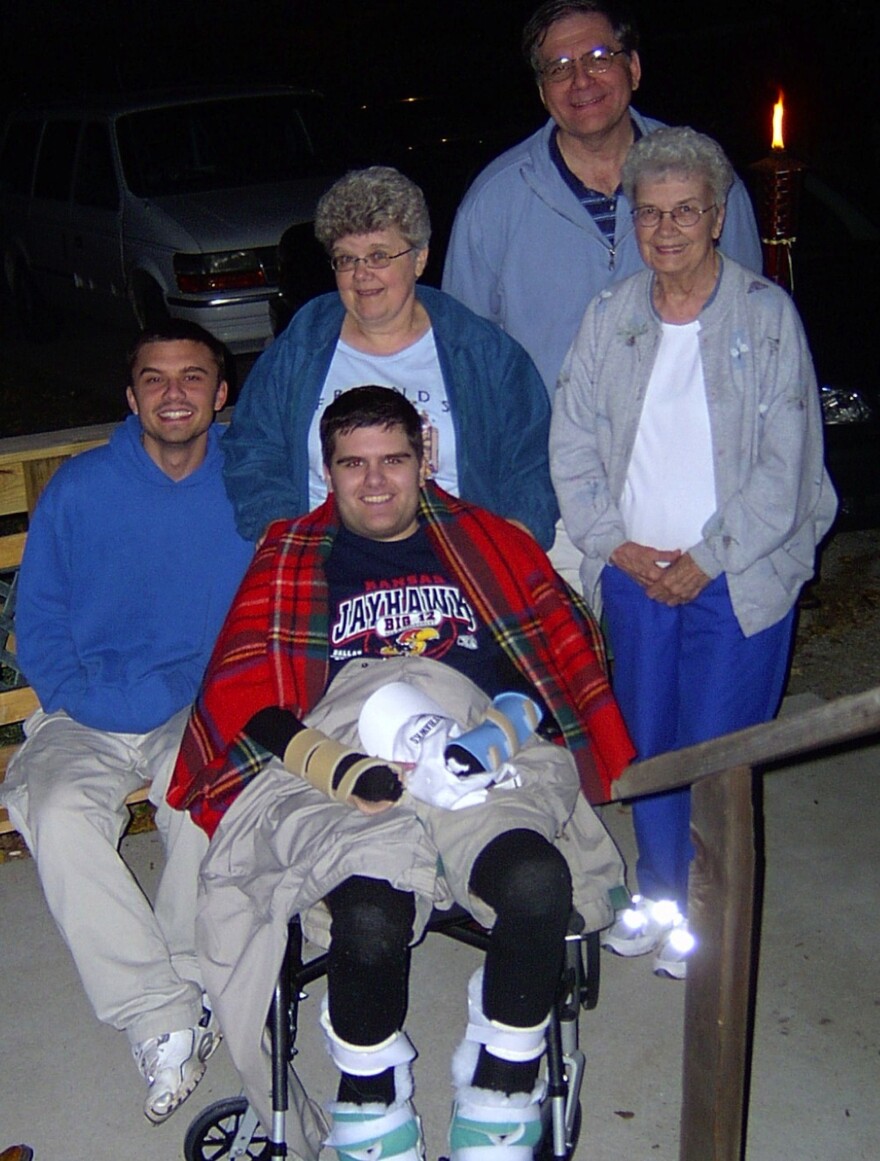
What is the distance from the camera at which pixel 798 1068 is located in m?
3.34

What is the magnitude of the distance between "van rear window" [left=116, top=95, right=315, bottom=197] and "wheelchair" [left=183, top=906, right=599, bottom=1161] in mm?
7625

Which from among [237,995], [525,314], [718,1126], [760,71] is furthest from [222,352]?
[760,71]

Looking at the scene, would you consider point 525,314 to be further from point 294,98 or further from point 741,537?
point 294,98

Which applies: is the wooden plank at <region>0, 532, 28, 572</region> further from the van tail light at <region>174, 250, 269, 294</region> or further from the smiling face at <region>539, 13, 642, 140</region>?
the van tail light at <region>174, 250, 269, 294</region>

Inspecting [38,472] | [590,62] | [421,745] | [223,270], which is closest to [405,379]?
[590,62]

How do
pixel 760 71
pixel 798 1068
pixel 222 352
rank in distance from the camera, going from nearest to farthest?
pixel 798 1068
pixel 222 352
pixel 760 71

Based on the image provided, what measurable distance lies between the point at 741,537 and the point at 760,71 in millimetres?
17228

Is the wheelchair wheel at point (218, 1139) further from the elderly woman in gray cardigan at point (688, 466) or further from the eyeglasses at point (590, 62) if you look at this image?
the eyeglasses at point (590, 62)

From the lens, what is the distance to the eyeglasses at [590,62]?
3.56m

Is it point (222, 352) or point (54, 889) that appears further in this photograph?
point (222, 352)

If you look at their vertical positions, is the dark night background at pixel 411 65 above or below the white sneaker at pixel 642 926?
above

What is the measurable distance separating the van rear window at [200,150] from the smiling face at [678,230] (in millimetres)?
6992

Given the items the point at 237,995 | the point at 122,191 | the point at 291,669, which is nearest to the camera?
the point at 237,995

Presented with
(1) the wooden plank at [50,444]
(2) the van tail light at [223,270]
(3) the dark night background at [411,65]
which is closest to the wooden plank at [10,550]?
(1) the wooden plank at [50,444]
